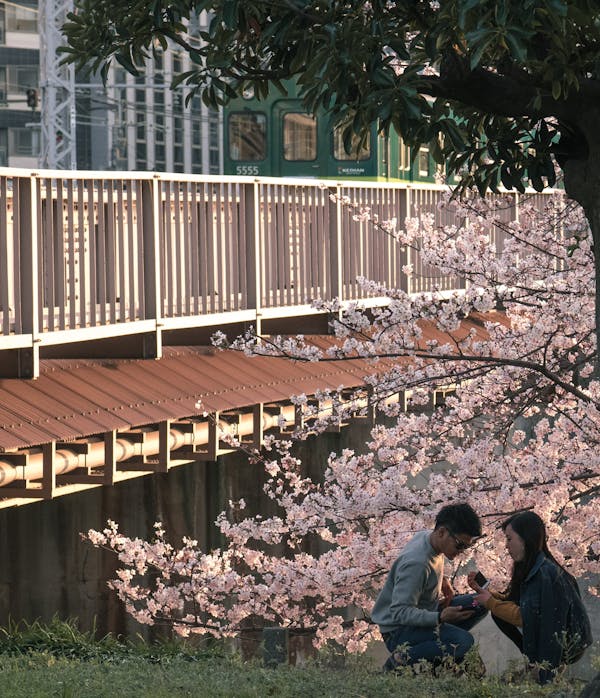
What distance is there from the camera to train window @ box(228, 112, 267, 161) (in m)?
25.8

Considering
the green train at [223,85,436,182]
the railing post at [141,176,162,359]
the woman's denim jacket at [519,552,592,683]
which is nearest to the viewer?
the woman's denim jacket at [519,552,592,683]

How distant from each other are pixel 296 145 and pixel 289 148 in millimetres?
169

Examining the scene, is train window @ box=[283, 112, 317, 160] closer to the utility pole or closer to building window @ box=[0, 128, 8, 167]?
the utility pole

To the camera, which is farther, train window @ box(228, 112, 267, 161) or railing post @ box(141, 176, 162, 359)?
train window @ box(228, 112, 267, 161)

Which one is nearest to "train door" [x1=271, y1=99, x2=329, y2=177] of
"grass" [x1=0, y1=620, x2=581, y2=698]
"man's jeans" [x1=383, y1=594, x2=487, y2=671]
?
"grass" [x1=0, y1=620, x2=581, y2=698]

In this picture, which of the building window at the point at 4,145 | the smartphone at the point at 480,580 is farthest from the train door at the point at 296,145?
the building window at the point at 4,145

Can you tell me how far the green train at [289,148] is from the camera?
25.1m

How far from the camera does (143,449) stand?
11.4m

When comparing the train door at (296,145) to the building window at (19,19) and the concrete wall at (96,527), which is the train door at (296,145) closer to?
the concrete wall at (96,527)

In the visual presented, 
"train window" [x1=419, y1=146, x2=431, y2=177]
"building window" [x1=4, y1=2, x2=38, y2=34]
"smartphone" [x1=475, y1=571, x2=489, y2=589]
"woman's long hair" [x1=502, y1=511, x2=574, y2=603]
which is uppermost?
"building window" [x1=4, y1=2, x2=38, y2=34]

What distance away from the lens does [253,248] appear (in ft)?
44.4

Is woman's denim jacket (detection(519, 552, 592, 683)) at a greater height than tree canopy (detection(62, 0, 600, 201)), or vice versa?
tree canopy (detection(62, 0, 600, 201))

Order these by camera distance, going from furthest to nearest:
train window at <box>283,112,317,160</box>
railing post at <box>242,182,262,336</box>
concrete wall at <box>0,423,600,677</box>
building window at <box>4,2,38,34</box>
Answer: building window at <box>4,2,38,34</box>
train window at <box>283,112,317,160</box>
railing post at <box>242,182,262,336</box>
concrete wall at <box>0,423,600,677</box>

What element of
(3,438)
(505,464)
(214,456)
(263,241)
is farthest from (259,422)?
(3,438)
